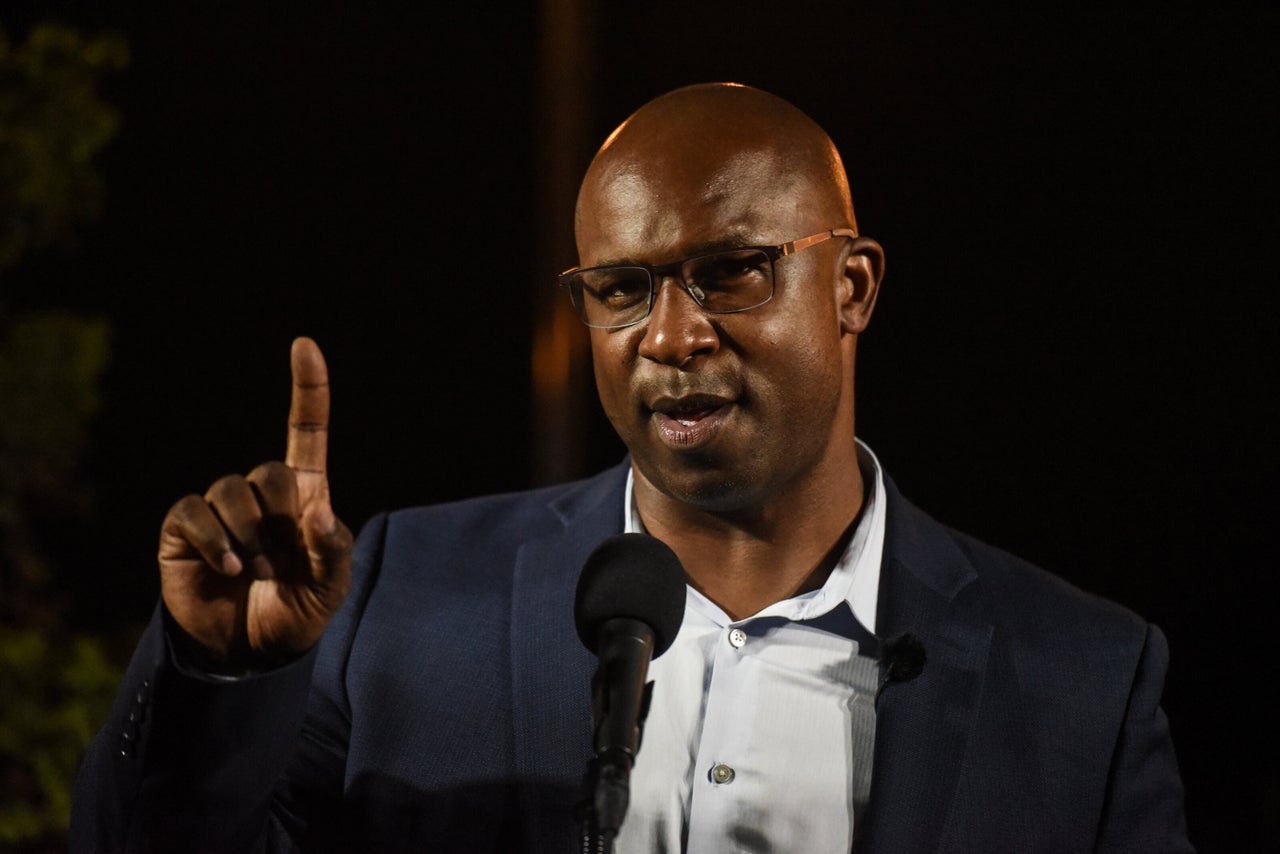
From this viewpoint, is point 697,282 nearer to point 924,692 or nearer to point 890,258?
point 924,692

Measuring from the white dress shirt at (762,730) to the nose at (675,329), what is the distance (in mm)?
519

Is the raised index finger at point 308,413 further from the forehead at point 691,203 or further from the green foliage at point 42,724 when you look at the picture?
the green foliage at point 42,724

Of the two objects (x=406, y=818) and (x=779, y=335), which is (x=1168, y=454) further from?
(x=406, y=818)

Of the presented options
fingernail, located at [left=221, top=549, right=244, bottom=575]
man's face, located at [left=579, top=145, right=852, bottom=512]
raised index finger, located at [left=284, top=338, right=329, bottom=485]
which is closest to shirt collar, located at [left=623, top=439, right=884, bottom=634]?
man's face, located at [left=579, top=145, right=852, bottom=512]

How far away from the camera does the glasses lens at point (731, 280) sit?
2.26m

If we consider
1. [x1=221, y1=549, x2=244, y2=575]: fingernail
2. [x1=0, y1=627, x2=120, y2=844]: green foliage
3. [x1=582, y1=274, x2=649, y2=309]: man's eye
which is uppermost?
[x1=582, y1=274, x2=649, y2=309]: man's eye

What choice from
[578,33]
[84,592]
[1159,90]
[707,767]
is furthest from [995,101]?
[84,592]

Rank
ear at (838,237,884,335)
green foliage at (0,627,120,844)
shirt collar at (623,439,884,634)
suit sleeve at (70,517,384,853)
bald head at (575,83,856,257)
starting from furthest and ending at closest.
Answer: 1. green foliage at (0,627,120,844)
2. ear at (838,237,884,335)
3. shirt collar at (623,439,884,634)
4. bald head at (575,83,856,257)
5. suit sleeve at (70,517,384,853)

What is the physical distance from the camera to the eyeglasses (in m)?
2.26

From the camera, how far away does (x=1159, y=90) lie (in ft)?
11.4

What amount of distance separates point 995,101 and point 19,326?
325 cm

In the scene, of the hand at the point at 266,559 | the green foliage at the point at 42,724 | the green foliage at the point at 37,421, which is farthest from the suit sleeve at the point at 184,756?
the green foliage at the point at 37,421

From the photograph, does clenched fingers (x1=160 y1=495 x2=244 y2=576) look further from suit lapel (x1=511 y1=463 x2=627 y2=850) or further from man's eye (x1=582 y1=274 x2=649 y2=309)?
man's eye (x1=582 y1=274 x2=649 y2=309)

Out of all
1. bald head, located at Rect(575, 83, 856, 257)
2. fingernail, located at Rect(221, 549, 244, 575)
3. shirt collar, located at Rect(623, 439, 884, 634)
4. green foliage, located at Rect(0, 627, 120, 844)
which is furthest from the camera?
green foliage, located at Rect(0, 627, 120, 844)
